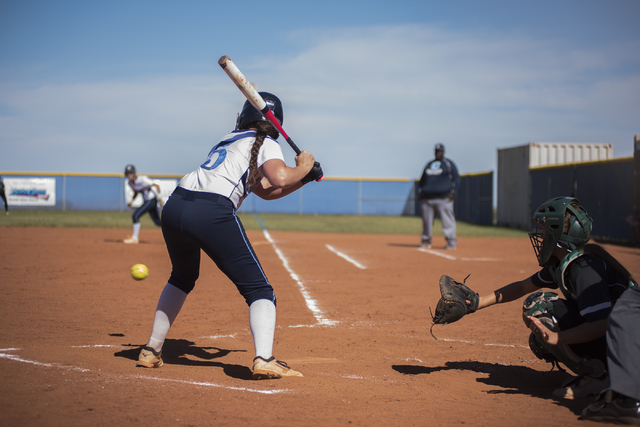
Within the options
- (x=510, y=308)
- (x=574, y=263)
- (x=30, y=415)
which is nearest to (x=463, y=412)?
(x=574, y=263)

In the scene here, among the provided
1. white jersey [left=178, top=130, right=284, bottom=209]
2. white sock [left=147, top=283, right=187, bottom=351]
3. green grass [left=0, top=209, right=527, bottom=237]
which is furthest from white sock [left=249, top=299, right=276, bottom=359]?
green grass [left=0, top=209, right=527, bottom=237]

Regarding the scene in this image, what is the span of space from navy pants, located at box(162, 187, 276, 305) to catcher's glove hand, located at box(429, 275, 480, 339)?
4.24 feet

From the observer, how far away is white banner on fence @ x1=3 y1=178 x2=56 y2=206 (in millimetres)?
33469

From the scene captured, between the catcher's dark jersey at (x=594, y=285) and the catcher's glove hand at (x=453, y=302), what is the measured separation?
78cm

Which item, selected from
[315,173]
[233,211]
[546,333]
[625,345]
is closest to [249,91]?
[315,173]

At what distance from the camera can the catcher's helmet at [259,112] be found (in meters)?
4.05

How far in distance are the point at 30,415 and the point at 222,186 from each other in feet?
6.04

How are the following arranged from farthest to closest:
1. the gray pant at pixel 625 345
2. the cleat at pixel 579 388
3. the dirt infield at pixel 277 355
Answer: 1. the cleat at pixel 579 388
2. the dirt infield at pixel 277 355
3. the gray pant at pixel 625 345

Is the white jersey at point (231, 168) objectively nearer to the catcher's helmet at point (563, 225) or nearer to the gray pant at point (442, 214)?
the catcher's helmet at point (563, 225)

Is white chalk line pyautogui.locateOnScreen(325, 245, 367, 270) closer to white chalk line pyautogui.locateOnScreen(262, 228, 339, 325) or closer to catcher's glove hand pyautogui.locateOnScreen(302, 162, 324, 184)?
white chalk line pyautogui.locateOnScreen(262, 228, 339, 325)

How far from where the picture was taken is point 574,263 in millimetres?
3398

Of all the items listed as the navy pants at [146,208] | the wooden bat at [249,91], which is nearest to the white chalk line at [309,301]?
the wooden bat at [249,91]

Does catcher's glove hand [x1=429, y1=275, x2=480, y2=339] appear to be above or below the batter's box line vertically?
above

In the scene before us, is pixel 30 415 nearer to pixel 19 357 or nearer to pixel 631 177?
pixel 19 357
